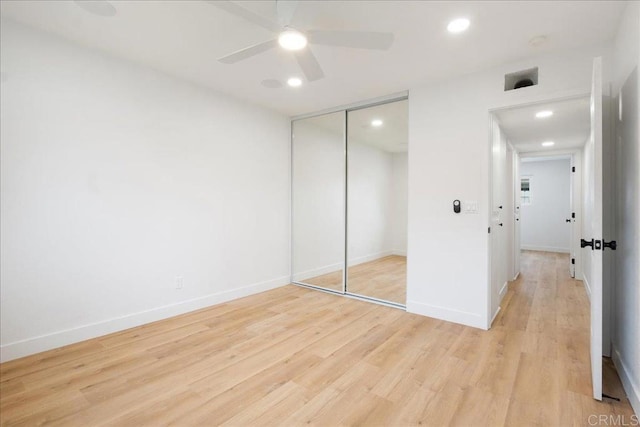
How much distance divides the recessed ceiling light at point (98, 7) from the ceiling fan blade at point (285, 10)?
1296mm

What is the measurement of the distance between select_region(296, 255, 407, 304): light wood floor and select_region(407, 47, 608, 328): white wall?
26.3 inches

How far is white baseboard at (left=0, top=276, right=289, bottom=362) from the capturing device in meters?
2.40

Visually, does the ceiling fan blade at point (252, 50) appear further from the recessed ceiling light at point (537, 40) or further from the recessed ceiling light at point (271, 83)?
the recessed ceiling light at point (537, 40)

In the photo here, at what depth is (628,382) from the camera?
1938mm

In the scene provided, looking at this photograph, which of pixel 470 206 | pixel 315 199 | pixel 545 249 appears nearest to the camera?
pixel 470 206

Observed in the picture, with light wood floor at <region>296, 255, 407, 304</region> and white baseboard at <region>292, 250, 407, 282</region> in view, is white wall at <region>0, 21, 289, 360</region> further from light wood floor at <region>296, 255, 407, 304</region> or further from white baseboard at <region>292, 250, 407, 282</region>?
light wood floor at <region>296, 255, 407, 304</region>

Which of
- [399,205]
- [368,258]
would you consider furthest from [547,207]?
[368,258]

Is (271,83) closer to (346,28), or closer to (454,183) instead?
(346,28)

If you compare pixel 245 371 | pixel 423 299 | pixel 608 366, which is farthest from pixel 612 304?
pixel 245 371

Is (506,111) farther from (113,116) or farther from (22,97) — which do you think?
(22,97)

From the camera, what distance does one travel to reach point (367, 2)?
80.2 inches

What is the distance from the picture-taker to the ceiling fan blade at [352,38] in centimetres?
185

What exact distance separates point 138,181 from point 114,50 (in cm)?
121

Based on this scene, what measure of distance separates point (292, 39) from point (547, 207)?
354 inches
